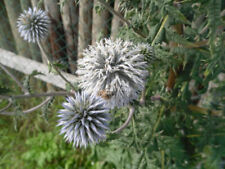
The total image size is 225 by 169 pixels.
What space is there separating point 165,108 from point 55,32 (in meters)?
1.69

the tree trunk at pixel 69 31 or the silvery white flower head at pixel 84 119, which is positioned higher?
the tree trunk at pixel 69 31

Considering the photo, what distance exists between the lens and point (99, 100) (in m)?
1.11

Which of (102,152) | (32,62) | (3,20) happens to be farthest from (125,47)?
(3,20)

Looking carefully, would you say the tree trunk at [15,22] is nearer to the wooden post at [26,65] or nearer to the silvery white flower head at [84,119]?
the wooden post at [26,65]

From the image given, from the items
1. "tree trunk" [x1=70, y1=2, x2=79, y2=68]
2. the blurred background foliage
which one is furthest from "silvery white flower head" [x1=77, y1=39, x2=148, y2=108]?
"tree trunk" [x1=70, y1=2, x2=79, y2=68]

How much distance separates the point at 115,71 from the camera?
1.08 metres

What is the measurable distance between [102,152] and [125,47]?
→ 1.71 meters

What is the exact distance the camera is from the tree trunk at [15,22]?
102 inches

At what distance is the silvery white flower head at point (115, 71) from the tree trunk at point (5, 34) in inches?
90.1

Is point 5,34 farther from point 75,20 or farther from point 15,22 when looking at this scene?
point 75,20

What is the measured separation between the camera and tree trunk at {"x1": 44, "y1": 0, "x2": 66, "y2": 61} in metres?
2.28

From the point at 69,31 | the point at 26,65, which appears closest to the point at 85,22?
the point at 69,31

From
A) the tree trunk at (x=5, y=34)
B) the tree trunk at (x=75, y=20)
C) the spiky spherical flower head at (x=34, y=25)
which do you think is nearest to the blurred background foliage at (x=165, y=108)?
the tree trunk at (x=5, y=34)

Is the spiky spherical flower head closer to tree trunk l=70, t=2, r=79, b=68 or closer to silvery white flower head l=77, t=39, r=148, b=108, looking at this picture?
tree trunk l=70, t=2, r=79, b=68
